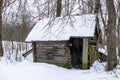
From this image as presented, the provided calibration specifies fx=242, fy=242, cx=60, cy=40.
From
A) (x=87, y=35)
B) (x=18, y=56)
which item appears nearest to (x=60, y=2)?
(x=87, y=35)

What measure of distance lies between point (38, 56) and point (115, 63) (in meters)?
5.78

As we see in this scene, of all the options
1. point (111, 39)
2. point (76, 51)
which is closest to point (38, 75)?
point (111, 39)

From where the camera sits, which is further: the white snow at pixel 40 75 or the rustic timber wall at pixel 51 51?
the rustic timber wall at pixel 51 51

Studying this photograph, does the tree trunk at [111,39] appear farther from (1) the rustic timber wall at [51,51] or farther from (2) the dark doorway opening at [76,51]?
(2) the dark doorway opening at [76,51]

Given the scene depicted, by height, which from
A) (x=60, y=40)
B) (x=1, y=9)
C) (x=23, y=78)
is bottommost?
(x=23, y=78)

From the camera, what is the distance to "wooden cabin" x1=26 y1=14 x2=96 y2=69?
14477 mm

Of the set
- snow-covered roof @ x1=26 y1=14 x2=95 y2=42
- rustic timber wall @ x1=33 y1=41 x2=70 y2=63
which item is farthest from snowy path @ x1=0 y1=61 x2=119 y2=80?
snow-covered roof @ x1=26 y1=14 x2=95 y2=42

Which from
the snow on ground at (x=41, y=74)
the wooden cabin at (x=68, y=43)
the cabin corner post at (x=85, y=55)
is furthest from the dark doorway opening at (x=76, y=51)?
the snow on ground at (x=41, y=74)

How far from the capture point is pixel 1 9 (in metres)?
16.0

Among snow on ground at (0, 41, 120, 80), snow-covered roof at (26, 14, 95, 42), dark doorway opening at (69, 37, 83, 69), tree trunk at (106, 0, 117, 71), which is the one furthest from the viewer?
dark doorway opening at (69, 37, 83, 69)

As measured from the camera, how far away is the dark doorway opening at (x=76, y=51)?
50.5ft

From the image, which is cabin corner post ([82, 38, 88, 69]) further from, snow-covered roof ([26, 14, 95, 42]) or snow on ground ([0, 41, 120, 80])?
snow on ground ([0, 41, 120, 80])

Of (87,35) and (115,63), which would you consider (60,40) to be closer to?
(87,35)

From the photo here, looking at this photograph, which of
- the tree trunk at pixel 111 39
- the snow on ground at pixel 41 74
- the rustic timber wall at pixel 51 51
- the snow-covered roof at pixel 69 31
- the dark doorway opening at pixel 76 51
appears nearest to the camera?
the snow on ground at pixel 41 74
